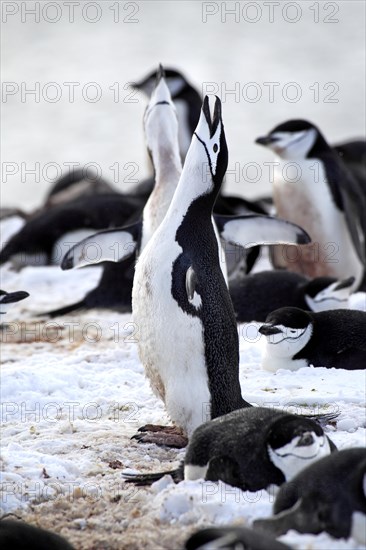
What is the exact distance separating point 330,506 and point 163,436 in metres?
1.28

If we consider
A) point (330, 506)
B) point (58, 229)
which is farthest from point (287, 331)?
point (58, 229)

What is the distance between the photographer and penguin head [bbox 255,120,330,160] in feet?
26.8

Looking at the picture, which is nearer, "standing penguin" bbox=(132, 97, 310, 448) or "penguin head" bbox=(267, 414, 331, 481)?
"penguin head" bbox=(267, 414, 331, 481)

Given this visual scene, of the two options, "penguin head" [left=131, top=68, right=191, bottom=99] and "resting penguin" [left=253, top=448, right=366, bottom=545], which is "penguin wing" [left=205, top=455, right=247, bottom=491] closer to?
"resting penguin" [left=253, top=448, right=366, bottom=545]

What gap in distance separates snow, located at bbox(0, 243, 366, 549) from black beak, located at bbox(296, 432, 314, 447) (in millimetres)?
195

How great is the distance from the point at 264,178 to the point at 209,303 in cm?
1249

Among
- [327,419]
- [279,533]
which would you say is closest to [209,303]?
[327,419]

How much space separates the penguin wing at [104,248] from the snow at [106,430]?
0.48 metres

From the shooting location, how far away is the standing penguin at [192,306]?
414cm

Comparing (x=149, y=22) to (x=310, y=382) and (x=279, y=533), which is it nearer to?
(x=310, y=382)

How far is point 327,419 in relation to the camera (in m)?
4.08

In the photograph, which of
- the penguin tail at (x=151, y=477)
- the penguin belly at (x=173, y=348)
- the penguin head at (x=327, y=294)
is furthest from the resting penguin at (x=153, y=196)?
the penguin tail at (x=151, y=477)

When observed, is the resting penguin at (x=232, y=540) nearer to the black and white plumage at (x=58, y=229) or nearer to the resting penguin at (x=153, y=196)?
the resting penguin at (x=153, y=196)

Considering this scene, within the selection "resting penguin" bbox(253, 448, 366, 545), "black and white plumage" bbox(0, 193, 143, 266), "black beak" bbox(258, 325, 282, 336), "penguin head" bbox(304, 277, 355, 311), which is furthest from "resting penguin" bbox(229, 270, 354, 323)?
"resting penguin" bbox(253, 448, 366, 545)
